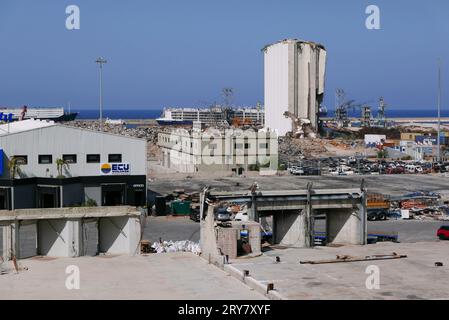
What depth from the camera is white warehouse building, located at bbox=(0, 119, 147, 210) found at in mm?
32531

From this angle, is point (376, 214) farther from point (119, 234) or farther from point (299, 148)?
point (299, 148)

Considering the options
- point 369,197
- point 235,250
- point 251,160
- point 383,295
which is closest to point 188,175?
point 251,160

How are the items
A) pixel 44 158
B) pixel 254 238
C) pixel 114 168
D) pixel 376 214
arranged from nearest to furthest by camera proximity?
pixel 254 238 < pixel 376 214 < pixel 44 158 < pixel 114 168

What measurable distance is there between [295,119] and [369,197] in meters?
61.8

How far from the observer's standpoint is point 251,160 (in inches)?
2266

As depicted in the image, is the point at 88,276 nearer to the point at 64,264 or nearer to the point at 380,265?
the point at 64,264

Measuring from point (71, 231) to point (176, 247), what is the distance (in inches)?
127

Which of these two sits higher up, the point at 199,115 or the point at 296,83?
the point at 296,83

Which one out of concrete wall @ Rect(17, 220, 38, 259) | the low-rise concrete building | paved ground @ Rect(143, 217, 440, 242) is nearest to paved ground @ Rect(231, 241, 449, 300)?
paved ground @ Rect(143, 217, 440, 242)

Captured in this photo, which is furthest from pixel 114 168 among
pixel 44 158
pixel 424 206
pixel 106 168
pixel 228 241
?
pixel 424 206

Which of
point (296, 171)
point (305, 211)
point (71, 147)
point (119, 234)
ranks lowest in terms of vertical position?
point (296, 171)

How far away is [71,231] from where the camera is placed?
23547 millimetres

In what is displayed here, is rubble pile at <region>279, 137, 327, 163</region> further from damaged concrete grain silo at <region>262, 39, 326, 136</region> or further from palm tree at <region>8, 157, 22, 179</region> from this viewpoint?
palm tree at <region>8, 157, 22, 179</region>

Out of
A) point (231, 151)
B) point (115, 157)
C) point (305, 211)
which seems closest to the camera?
point (305, 211)
